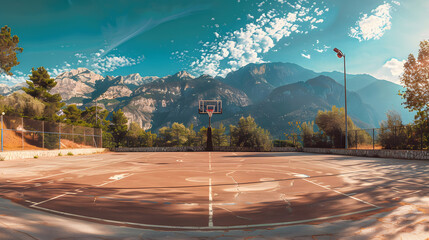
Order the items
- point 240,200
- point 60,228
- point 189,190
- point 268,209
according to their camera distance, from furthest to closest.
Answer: point 189,190
point 240,200
point 268,209
point 60,228

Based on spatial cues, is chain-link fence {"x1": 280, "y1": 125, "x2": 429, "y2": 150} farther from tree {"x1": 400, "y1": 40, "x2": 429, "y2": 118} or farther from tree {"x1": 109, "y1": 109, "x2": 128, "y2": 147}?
tree {"x1": 109, "y1": 109, "x2": 128, "y2": 147}

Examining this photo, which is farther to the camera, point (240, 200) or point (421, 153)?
point (421, 153)

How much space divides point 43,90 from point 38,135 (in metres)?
33.1

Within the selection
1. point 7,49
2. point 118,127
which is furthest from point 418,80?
point 118,127

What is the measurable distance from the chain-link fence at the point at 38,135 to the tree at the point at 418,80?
131 ft

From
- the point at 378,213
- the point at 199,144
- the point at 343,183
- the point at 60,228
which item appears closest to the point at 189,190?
the point at 60,228

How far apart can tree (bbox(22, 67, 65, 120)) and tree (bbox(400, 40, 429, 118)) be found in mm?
60196

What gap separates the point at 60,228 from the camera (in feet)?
13.1

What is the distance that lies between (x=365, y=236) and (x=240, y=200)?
10.9 feet

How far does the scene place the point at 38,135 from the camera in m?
27.1

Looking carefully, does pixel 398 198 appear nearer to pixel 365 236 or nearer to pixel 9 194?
pixel 365 236

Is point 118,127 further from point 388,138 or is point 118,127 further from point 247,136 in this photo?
point 388,138

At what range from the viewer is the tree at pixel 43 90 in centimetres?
5253

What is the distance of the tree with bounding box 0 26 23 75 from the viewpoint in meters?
34.1
